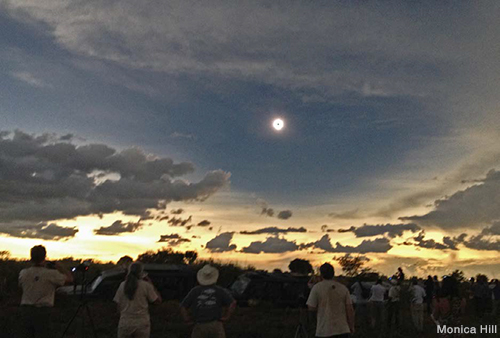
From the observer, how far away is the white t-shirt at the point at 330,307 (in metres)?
7.65

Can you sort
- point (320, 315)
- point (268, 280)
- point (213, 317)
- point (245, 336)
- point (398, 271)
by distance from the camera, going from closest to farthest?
point (213, 317), point (320, 315), point (245, 336), point (398, 271), point (268, 280)

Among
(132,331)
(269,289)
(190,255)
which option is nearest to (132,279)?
(132,331)

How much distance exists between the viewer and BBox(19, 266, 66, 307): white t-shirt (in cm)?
791

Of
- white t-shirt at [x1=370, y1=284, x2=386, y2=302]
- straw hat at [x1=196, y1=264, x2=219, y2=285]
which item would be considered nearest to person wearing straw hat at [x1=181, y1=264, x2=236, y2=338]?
straw hat at [x1=196, y1=264, x2=219, y2=285]

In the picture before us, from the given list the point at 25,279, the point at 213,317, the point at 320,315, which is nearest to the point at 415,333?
the point at 320,315

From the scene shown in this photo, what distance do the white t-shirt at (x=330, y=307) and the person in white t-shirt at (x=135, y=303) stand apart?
2.42 meters

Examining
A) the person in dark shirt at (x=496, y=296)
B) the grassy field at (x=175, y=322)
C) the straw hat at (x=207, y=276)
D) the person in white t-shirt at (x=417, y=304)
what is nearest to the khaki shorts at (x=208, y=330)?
the straw hat at (x=207, y=276)

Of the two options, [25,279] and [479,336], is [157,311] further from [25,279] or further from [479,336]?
[25,279]

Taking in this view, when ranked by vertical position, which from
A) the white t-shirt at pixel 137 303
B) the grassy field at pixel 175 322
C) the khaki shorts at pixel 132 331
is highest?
the white t-shirt at pixel 137 303

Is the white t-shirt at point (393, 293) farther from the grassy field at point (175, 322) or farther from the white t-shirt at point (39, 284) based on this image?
the white t-shirt at point (39, 284)

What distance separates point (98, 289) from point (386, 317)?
11585 millimetres

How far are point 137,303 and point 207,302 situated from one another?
1010mm

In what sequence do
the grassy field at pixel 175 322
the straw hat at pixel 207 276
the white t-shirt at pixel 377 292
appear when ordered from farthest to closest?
the white t-shirt at pixel 377 292 < the grassy field at pixel 175 322 < the straw hat at pixel 207 276

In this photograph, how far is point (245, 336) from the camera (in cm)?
1697
